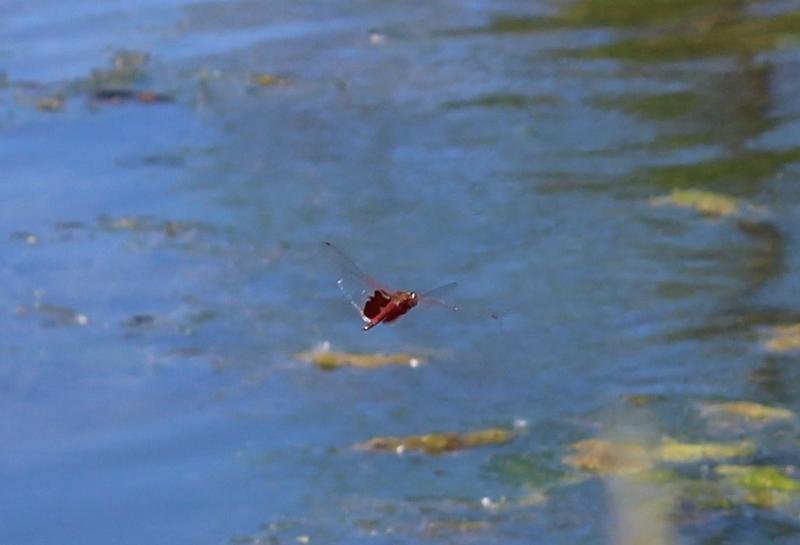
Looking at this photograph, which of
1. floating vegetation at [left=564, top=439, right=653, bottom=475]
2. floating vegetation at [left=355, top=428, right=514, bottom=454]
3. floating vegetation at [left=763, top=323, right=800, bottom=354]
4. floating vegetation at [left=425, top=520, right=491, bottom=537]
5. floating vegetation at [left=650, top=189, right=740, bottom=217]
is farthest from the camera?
floating vegetation at [left=650, top=189, right=740, bottom=217]

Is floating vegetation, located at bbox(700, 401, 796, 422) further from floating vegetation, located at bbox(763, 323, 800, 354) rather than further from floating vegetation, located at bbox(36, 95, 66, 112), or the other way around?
floating vegetation, located at bbox(36, 95, 66, 112)

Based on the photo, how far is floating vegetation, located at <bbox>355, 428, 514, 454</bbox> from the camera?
4.43 m

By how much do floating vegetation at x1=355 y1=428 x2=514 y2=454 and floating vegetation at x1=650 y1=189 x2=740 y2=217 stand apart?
62.1 inches

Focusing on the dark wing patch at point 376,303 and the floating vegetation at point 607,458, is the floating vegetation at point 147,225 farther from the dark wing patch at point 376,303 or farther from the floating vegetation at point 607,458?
the dark wing patch at point 376,303

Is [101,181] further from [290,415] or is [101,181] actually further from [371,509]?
[371,509]

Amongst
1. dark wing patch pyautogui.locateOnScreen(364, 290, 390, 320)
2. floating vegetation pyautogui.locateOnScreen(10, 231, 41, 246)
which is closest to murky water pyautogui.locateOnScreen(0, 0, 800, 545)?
floating vegetation pyautogui.locateOnScreen(10, 231, 41, 246)

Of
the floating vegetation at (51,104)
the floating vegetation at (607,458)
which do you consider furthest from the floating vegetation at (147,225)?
the floating vegetation at (607,458)

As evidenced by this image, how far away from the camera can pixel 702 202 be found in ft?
19.2

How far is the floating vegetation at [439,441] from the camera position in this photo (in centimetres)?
443

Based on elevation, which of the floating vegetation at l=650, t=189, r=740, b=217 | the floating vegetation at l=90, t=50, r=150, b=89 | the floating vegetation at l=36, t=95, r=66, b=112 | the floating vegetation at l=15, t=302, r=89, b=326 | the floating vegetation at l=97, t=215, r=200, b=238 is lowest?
the floating vegetation at l=15, t=302, r=89, b=326

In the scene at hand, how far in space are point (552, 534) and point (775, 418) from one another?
749 mm

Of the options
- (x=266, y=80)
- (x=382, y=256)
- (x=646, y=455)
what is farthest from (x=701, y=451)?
(x=266, y=80)

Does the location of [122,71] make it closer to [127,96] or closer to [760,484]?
[127,96]

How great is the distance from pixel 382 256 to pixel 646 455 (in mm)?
1492
